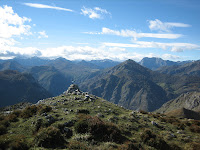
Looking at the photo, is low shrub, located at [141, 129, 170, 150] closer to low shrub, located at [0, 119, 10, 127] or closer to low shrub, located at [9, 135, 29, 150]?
low shrub, located at [9, 135, 29, 150]

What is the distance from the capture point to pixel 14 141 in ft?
44.8

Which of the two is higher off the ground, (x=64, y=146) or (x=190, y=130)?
(x=64, y=146)

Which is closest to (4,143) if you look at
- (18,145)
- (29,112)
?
(18,145)

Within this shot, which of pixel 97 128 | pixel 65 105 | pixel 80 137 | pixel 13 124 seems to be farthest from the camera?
pixel 65 105

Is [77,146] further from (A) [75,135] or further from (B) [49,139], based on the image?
(B) [49,139]

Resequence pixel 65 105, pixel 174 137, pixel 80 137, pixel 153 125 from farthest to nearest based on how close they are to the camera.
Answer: pixel 65 105 < pixel 153 125 < pixel 174 137 < pixel 80 137

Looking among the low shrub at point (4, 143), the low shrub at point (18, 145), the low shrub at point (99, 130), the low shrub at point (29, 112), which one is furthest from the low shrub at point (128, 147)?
the low shrub at point (29, 112)

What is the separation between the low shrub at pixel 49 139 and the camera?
13922 mm

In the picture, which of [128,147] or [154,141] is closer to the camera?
[128,147]

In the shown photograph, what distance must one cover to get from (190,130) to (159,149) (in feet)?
43.5

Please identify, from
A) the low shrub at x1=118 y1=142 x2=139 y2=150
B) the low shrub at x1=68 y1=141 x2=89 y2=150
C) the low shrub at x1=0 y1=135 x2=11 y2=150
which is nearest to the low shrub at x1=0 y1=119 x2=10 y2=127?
the low shrub at x1=0 y1=135 x2=11 y2=150

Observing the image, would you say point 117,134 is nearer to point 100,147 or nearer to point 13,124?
point 100,147

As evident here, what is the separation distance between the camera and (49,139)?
14.3 meters

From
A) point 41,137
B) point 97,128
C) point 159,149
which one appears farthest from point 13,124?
point 159,149
